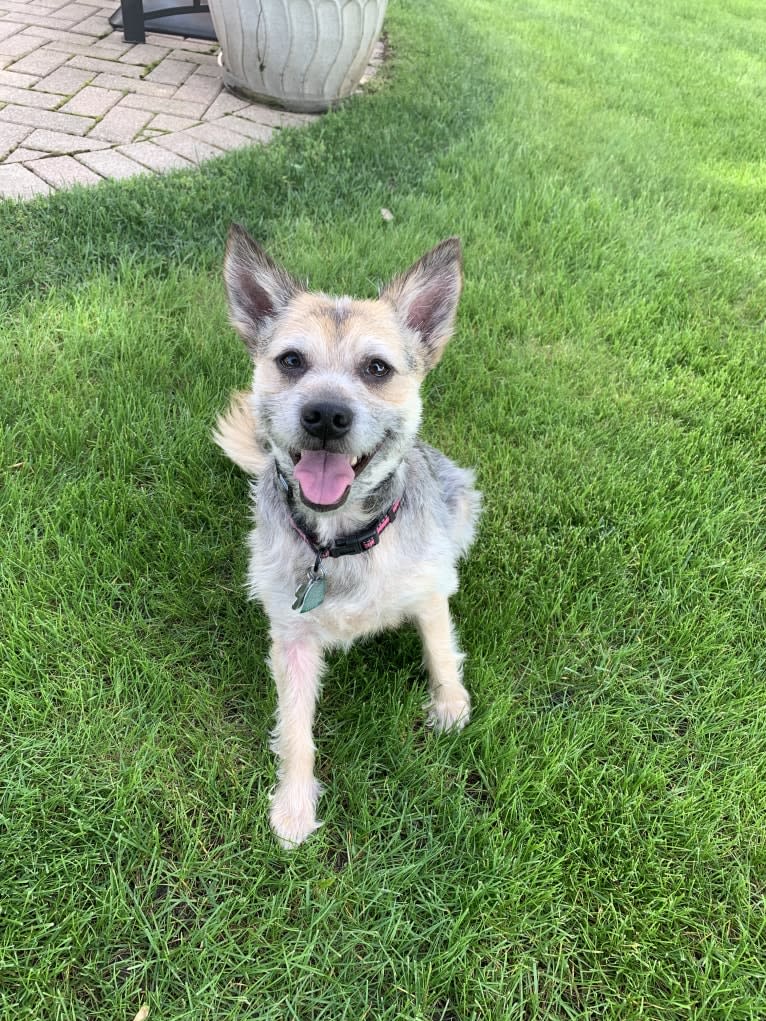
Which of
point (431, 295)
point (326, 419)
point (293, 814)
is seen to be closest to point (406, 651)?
point (293, 814)

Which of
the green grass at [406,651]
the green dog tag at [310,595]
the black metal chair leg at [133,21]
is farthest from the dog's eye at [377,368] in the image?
the black metal chair leg at [133,21]

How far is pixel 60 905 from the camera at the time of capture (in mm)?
1810

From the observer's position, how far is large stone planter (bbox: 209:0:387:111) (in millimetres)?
5449

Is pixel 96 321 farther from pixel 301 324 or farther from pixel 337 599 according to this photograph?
pixel 337 599

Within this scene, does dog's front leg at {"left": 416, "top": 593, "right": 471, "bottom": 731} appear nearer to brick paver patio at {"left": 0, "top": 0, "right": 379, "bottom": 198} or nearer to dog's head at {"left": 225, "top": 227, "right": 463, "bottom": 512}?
dog's head at {"left": 225, "top": 227, "right": 463, "bottom": 512}

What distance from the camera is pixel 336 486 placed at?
2006 millimetres

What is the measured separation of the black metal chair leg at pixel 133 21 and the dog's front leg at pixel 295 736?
6.90m

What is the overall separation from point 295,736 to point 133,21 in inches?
286

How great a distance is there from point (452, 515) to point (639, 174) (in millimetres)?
4628

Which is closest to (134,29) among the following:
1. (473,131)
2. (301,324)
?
(473,131)

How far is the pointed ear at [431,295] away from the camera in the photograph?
2.28 meters

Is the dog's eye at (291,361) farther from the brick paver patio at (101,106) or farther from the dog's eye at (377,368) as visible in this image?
the brick paver patio at (101,106)

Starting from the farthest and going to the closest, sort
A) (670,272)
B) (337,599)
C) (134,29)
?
(134,29) → (670,272) → (337,599)

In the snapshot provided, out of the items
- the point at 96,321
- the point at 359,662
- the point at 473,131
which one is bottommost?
the point at 359,662
